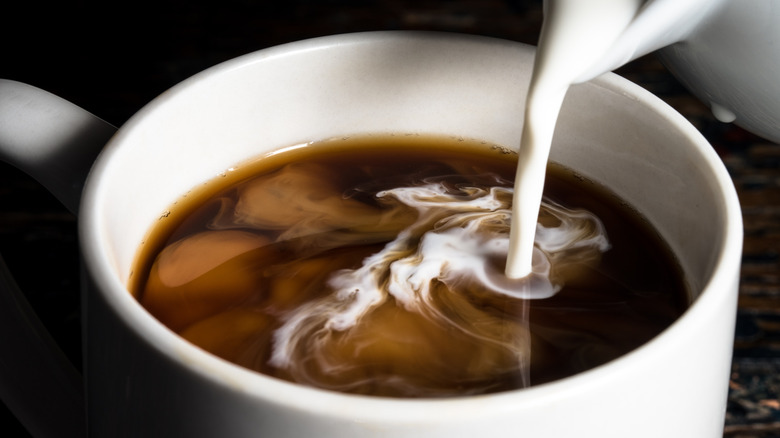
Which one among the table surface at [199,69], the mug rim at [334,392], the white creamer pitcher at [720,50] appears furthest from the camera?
the table surface at [199,69]

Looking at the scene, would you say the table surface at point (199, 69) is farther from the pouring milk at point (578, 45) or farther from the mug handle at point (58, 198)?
the pouring milk at point (578, 45)

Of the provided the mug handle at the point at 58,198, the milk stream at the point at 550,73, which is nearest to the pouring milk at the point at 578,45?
the milk stream at the point at 550,73

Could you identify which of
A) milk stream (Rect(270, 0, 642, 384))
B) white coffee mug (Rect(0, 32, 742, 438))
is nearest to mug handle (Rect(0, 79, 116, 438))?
white coffee mug (Rect(0, 32, 742, 438))

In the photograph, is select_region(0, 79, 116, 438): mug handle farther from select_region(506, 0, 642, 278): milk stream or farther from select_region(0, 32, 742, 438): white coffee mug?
select_region(506, 0, 642, 278): milk stream

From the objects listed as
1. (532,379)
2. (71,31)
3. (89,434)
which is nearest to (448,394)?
(532,379)

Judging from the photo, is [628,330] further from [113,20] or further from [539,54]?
[113,20]

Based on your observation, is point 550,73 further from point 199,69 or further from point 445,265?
point 199,69
